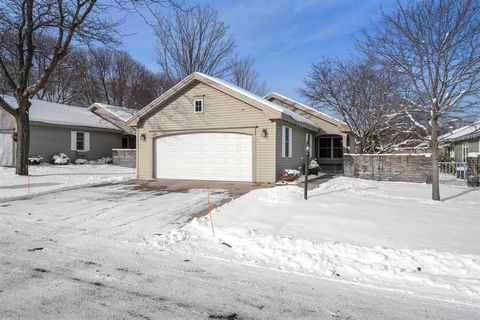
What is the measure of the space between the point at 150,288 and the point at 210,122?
11.6 meters

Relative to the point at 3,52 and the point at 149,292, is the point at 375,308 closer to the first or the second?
the point at 149,292

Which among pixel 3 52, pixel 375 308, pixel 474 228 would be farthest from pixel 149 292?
pixel 3 52

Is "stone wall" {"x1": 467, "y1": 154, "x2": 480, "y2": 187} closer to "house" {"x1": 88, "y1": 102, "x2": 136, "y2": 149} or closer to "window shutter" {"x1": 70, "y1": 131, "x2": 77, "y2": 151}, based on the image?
"house" {"x1": 88, "y1": 102, "x2": 136, "y2": 149}

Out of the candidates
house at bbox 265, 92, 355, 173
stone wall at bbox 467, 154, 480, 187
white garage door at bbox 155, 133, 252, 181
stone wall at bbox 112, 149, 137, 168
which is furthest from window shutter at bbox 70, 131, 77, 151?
stone wall at bbox 467, 154, 480, 187

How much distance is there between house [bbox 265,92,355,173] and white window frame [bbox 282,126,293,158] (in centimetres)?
550

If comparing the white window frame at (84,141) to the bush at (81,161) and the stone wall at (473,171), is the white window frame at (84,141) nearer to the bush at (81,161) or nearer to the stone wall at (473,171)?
the bush at (81,161)

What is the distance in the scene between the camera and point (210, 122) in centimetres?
1530

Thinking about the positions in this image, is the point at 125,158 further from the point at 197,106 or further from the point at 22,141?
the point at 197,106

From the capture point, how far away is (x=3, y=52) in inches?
667

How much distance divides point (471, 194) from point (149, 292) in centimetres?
1262

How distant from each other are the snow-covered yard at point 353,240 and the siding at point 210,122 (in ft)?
14.9

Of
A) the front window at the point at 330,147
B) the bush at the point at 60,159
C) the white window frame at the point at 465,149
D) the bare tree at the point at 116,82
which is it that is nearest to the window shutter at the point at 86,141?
the bush at the point at 60,159

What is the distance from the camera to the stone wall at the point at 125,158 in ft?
77.8

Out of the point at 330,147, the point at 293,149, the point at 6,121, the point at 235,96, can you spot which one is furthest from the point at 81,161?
the point at 330,147
